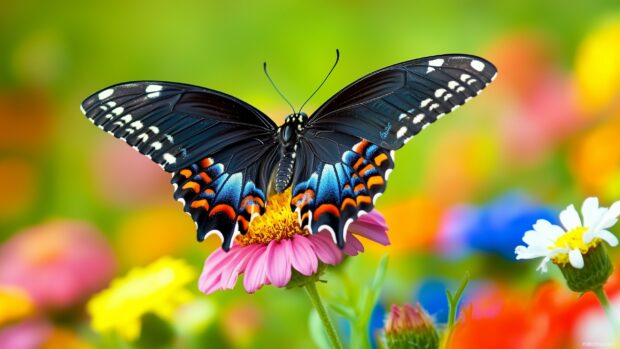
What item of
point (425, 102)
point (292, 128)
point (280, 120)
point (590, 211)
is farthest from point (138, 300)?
point (280, 120)

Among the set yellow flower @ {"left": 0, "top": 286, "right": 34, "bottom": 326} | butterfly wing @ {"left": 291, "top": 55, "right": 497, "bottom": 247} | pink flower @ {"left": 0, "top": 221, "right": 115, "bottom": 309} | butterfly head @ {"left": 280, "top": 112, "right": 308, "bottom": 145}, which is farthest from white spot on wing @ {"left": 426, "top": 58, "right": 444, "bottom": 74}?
pink flower @ {"left": 0, "top": 221, "right": 115, "bottom": 309}

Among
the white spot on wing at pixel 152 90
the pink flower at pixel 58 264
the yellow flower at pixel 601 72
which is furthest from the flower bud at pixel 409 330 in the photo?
the yellow flower at pixel 601 72

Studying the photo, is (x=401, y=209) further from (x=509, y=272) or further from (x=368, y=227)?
(x=368, y=227)

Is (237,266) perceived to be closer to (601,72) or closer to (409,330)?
(409,330)

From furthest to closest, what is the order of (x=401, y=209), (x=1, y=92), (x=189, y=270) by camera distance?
(x=1, y=92) < (x=401, y=209) < (x=189, y=270)

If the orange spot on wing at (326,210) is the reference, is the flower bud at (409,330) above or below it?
below

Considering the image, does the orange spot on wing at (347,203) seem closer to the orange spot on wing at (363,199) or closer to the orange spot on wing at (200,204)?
the orange spot on wing at (363,199)

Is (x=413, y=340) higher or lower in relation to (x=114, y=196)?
lower

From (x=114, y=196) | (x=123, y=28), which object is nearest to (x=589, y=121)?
(x=114, y=196)
